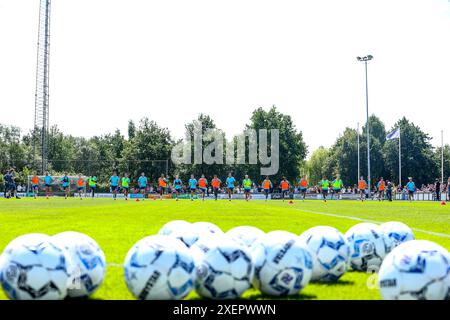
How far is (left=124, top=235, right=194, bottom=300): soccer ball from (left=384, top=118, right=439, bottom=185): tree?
340ft

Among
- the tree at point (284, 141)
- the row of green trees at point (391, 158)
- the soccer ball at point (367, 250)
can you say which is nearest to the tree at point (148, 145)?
the tree at point (284, 141)

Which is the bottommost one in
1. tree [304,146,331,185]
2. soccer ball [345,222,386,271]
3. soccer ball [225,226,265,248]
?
soccer ball [345,222,386,271]

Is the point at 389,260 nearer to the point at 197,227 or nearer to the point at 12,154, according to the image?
the point at 197,227

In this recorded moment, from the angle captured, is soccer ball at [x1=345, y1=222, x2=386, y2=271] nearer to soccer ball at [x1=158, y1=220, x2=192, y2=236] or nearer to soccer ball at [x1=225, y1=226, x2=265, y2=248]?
soccer ball at [x1=225, y1=226, x2=265, y2=248]

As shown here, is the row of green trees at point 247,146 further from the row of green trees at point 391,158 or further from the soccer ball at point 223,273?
the soccer ball at point 223,273

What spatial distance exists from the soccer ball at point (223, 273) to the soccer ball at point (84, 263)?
1.18 metres

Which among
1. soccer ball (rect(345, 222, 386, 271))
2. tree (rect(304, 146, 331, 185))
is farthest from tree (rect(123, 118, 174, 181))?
A: soccer ball (rect(345, 222, 386, 271))

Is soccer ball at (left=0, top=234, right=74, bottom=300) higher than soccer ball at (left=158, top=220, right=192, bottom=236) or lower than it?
lower

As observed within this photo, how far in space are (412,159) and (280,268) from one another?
10350 centimetres

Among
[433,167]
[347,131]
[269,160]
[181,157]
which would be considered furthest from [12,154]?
[433,167]

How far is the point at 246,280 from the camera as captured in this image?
5.70 m

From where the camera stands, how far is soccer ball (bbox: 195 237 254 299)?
18.3ft
